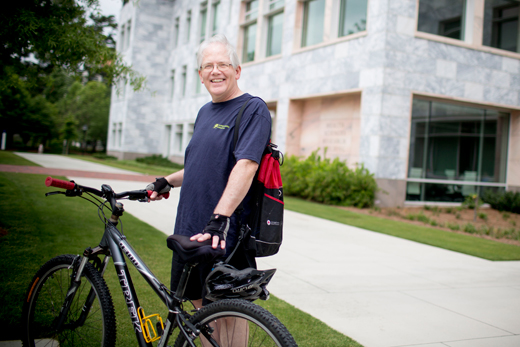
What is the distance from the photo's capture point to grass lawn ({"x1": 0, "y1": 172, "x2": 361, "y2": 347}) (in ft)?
12.3

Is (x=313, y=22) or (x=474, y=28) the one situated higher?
(x=313, y=22)

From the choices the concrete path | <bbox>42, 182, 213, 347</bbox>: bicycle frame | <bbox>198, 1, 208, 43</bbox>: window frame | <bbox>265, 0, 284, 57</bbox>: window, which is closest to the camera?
<bbox>42, 182, 213, 347</bbox>: bicycle frame

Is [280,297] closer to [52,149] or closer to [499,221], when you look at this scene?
[499,221]

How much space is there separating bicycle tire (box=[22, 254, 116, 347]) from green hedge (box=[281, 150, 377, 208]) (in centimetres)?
1233

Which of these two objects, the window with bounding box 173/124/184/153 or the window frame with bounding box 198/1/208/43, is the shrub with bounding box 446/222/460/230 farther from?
the window with bounding box 173/124/184/153

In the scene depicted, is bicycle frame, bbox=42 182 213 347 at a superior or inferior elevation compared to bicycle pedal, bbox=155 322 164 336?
superior

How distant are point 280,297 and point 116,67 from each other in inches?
165

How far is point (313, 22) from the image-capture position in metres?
19.1

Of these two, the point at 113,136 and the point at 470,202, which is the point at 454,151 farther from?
the point at 113,136

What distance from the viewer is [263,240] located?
7.91 ft

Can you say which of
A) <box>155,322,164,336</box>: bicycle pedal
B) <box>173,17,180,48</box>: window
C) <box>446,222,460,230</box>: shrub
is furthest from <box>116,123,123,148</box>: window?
<box>155,322,164,336</box>: bicycle pedal

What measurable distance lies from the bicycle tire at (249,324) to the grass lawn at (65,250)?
143 cm

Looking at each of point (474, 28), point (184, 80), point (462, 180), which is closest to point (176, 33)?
point (184, 80)

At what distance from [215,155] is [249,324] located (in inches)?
A: 35.7
